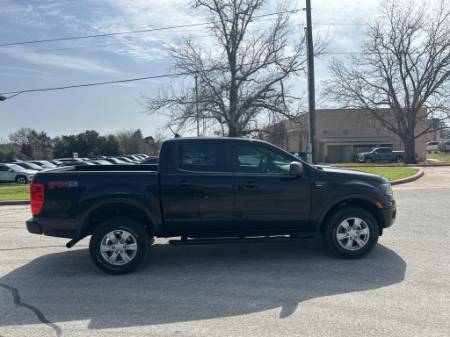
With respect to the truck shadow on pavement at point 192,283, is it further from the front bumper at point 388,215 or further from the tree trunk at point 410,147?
the tree trunk at point 410,147

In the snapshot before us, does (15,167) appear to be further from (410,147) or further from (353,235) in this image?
(410,147)

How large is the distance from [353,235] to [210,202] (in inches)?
86.0

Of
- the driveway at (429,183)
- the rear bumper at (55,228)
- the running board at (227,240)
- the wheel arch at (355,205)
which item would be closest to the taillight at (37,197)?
the rear bumper at (55,228)

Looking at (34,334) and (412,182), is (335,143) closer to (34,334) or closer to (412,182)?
(412,182)

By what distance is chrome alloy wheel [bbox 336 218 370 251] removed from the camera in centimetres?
586

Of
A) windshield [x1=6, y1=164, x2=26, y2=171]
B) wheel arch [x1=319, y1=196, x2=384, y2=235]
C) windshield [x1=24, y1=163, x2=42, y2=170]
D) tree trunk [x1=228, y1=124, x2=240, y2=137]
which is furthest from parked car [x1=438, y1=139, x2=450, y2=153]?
wheel arch [x1=319, y1=196, x2=384, y2=235]

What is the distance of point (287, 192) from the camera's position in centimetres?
575

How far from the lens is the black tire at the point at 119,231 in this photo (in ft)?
18.0

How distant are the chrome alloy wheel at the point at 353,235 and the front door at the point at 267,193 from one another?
0.56 m

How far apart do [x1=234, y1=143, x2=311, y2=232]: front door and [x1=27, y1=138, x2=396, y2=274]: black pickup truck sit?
14mm

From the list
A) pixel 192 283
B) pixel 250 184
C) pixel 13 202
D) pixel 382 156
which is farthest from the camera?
pixel 382 156

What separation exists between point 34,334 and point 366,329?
3.17 m

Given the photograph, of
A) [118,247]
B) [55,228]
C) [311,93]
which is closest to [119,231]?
[118,247]

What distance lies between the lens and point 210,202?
18.6 feet
